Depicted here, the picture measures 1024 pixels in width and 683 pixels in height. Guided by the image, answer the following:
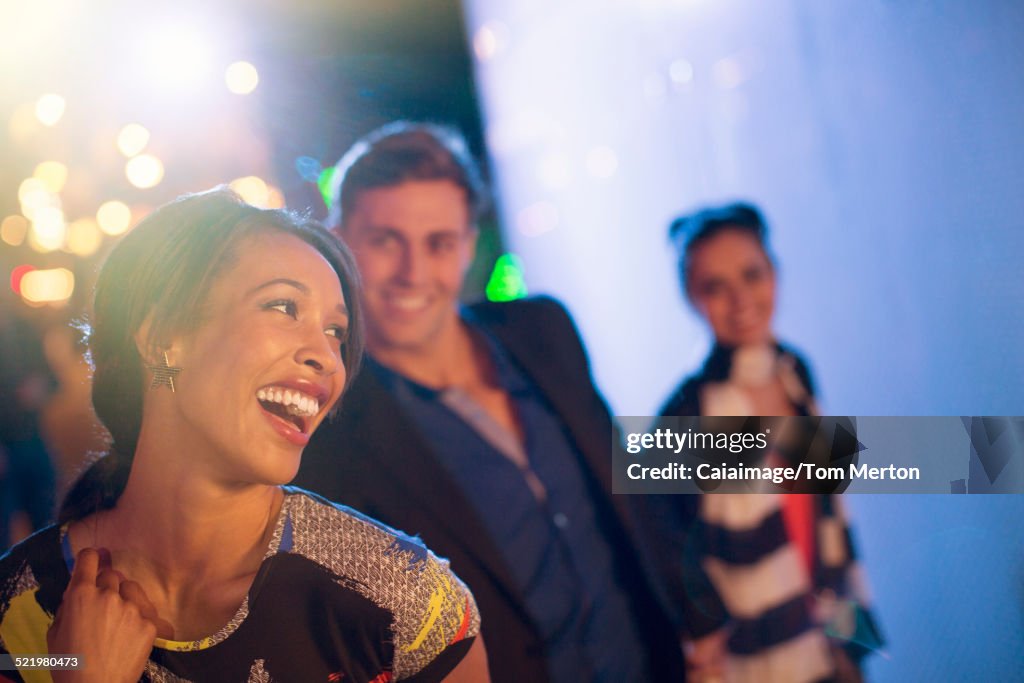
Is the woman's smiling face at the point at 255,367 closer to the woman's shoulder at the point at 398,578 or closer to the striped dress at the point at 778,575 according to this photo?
the woman's shoulder at the point at 398,578

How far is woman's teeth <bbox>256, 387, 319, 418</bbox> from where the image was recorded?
1.09m

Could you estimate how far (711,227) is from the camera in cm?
189

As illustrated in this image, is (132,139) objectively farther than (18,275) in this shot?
Yes

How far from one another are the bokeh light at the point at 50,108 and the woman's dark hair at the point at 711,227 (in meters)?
1.61

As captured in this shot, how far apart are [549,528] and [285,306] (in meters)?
0.80

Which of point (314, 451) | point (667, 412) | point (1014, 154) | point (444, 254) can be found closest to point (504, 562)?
point (314, 451)

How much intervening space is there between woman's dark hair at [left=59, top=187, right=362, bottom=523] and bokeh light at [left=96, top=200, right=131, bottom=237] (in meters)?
0.48

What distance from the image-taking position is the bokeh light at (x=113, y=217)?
1602 mm

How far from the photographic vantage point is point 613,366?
11.9ft

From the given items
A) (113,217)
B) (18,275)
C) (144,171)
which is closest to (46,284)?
(18,275)

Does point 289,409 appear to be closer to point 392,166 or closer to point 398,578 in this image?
point 398,578

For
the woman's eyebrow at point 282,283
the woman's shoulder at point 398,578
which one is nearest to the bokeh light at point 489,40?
the woman's eyebrow at point 282,283

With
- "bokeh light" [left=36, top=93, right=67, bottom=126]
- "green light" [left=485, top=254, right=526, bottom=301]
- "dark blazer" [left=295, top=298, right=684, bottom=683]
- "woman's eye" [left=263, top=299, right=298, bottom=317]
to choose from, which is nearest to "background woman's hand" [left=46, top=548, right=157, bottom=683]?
"dark blazer" [left=295, top=298, right=684, bottom=683]

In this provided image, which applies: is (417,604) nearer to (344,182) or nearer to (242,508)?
(242,508)
